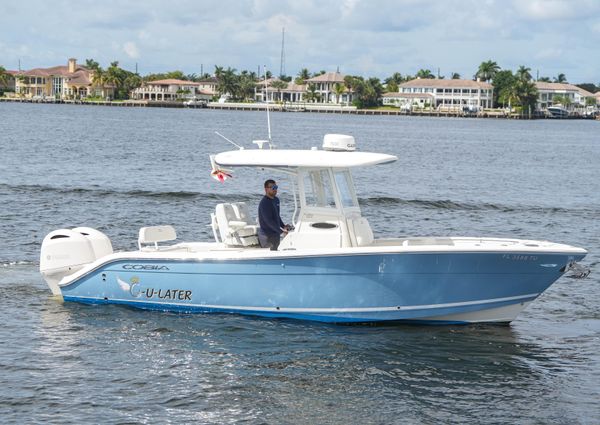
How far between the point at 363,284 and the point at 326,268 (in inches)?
25.7

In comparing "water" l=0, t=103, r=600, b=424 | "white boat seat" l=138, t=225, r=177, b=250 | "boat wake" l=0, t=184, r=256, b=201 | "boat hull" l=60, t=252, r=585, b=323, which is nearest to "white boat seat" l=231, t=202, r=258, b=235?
"white boat seat" l=138, t=225, r=177, b=250

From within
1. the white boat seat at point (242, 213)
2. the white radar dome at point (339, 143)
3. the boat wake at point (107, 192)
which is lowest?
the boat wake at point (107, 192)

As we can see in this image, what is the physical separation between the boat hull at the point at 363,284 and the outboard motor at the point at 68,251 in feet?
3.03

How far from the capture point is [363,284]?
15625 millimetres

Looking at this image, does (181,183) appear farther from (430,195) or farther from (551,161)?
(551,161)

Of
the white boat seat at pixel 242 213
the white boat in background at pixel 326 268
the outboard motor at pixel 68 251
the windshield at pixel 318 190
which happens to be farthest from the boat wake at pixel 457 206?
A: the windshield at pixel 318 190

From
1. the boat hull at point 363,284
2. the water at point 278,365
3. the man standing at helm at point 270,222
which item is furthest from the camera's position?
the man standing at helm at point 270,222

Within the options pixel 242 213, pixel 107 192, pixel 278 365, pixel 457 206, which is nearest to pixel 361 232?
pixel 242 213

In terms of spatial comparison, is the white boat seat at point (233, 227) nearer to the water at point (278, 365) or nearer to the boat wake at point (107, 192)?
the water at point (278, 365)

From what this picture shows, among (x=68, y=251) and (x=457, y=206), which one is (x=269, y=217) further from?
(x=457, y=206)

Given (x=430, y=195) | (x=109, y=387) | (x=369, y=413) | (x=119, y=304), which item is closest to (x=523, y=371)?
(x=369, y=413)

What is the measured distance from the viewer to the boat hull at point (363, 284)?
50.3ft

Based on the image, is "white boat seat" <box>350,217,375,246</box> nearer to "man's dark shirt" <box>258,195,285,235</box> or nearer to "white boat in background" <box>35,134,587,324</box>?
"white boat in background" <box>35,134,587,324</box>

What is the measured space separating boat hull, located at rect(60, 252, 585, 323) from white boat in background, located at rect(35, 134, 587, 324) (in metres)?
0.02
